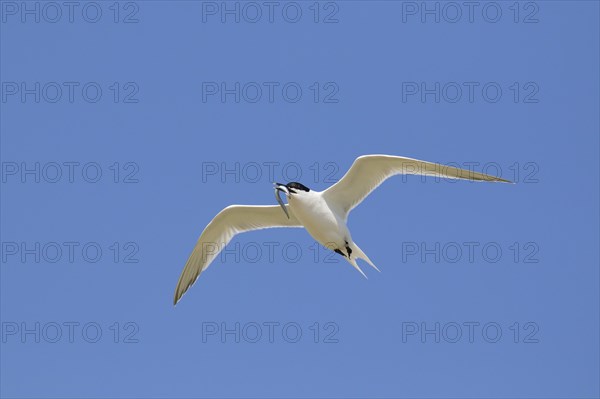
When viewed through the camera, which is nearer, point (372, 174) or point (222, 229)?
point (372, 174)

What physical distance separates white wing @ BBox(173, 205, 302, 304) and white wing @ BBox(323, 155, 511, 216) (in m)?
1.26

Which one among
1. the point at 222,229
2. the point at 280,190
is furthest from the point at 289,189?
the point at 222,229

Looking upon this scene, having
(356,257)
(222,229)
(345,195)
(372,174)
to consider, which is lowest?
(356,257)

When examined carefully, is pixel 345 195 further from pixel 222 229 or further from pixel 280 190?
pixel 222 229

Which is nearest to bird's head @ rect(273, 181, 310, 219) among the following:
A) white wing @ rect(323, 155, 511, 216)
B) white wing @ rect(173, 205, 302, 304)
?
white wing @ rect(323, 155, 511, 216)

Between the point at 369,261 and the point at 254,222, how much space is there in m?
2.54

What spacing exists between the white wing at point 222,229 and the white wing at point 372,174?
126 centimetres

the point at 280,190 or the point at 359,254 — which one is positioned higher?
the point at 280,190

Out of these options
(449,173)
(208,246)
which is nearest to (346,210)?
(449,173)

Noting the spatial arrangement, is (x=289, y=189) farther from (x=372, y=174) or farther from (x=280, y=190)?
(x=372, y=174)

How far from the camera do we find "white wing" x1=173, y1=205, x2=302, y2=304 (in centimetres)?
1580

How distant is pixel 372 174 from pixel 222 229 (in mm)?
3282

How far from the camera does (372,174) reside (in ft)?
48.1

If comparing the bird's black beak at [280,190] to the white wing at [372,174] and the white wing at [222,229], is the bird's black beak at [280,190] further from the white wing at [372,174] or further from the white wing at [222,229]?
the white wing at [222,229]
